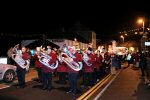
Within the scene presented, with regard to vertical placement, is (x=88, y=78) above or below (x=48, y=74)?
below

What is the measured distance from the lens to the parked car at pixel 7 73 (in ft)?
50.8

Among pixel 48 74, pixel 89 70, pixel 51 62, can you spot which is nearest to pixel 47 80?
pixel 48 74

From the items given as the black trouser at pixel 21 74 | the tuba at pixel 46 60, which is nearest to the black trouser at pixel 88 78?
the tuba at pixel 46 60

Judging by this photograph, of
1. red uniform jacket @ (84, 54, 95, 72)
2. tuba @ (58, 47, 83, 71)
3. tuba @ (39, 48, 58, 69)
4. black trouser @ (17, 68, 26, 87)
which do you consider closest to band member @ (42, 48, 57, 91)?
tuba @ (39, 48, 58, 69)

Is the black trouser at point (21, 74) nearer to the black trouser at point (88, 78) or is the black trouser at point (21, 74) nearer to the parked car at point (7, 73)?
the parked car at point (7, 73)

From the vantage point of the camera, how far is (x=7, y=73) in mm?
15766

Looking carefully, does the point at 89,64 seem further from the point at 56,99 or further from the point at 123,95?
the point at 56,99

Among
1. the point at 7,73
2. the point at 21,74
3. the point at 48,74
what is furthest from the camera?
the point at 7,73

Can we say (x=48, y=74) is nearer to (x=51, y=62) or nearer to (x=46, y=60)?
(x=51, y=62)

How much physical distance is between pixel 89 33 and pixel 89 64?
66.4 m

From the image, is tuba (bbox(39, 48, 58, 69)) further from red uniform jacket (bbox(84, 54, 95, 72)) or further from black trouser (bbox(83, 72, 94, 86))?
black trouser (bbox(83, 72, 94, 86))

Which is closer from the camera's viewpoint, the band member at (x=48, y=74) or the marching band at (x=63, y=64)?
the marching band at (x=63, y=64)

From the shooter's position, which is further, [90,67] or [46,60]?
[90,67]

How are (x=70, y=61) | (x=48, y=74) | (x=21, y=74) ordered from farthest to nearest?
1. (x=21, y=74)
2. (x=48, y=74)
3. (x=70, y=61)
